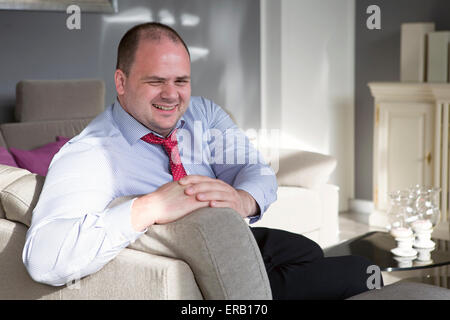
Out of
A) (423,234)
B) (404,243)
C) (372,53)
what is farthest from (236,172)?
(372,53)

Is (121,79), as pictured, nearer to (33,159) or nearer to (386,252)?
(33,159)

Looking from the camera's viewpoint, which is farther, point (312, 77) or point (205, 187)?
point (312, 77)

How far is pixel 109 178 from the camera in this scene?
1540 millimetres

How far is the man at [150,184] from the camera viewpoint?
1.31 metres

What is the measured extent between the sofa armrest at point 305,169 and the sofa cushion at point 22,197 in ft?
7.00

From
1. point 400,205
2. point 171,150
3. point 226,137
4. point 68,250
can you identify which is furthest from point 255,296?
point 400,205

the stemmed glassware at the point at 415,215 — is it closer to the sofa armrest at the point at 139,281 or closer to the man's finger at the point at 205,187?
the man's finger at the point at 205,187

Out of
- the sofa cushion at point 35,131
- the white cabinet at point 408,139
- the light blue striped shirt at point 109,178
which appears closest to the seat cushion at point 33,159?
the sofa cushion at point 35,131

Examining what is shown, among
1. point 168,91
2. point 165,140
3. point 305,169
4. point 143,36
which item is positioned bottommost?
point 305,169

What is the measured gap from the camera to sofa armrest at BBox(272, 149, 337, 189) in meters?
3.55

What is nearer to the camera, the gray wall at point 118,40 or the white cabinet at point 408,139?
the gray wall at point 118,40

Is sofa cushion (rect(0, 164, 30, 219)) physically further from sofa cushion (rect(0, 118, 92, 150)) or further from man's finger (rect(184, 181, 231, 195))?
sofa cushion (rect(0, 118, 92, 150))

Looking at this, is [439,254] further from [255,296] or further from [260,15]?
[260,15]

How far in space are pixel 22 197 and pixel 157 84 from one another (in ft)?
1.42
